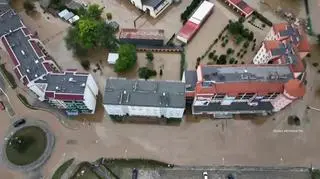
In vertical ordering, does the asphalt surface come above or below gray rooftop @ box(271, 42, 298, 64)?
below

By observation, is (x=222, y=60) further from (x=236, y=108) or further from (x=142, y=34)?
(x=142, y=34)

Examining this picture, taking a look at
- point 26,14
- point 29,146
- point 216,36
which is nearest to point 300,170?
point 216,36

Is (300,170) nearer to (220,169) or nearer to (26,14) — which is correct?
(220,169)

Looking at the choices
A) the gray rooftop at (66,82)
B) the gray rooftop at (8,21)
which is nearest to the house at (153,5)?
the gray rooftop at (66,82)

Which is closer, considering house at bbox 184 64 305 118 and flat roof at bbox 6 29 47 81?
house at bbox 184 64 305 118

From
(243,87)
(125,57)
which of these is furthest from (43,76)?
(243,87)

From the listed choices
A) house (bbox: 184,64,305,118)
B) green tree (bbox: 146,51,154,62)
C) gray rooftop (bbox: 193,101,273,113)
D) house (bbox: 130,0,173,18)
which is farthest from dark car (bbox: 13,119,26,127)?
house (bbox: 130,0,173,18)

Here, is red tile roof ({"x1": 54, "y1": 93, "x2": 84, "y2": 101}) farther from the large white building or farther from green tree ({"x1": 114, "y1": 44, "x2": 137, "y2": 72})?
green tree ({"x1": 114, "y1": 44, "x2": 137, "y2": 72})
